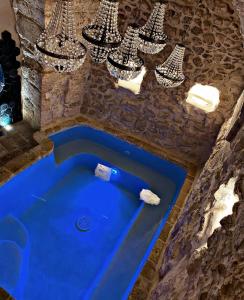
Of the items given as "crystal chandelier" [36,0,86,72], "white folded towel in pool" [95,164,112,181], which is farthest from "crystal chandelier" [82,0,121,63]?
"white folded towel in pool" [95,164,112,181]

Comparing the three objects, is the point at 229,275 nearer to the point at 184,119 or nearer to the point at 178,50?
the point at 178,50

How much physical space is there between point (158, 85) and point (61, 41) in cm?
316

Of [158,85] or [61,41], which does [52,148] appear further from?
[61,41]

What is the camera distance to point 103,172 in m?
5.56

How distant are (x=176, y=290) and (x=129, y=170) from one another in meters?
3.65

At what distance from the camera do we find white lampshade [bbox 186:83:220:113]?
494 centimetres

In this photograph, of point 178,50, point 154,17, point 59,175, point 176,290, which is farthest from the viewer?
point 59,175

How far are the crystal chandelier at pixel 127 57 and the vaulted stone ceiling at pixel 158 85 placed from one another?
6.73ft

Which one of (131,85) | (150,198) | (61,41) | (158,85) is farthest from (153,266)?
(131,85)

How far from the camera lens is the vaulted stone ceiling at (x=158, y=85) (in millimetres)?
4324

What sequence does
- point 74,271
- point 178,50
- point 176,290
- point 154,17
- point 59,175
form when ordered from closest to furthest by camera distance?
point 176,290
point 154,17
point 178,50
point 74,271
point 59,175

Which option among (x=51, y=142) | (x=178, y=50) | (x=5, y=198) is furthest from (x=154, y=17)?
(x=5, y=198)

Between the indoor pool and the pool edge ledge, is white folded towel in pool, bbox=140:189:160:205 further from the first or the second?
the pool edge ledge

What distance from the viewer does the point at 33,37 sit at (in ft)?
14.5
